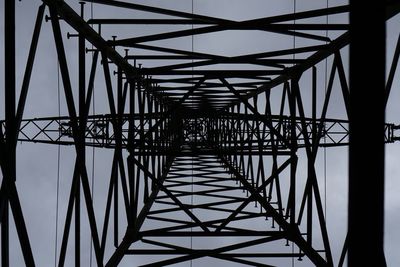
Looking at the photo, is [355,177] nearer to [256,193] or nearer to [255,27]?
[255,27]

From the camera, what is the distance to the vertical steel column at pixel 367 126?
1820 millimetres

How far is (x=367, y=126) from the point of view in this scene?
186 cm

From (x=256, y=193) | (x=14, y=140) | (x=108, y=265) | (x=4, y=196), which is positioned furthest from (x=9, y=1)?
(x=256, y=193)

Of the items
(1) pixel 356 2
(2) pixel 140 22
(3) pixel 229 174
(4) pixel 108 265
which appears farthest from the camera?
(3) pixel 229 174

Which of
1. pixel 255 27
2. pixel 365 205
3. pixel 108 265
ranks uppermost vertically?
pixel 255 27

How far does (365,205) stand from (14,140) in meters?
4.19

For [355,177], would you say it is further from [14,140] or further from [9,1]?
[9,1]

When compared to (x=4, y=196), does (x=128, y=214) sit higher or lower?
lower

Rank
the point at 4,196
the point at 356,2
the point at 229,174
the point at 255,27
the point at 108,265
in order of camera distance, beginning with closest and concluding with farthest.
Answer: the point at 356,2, the point at 4,196, the point at 108,265, the point at 255,27, the point at 229,174

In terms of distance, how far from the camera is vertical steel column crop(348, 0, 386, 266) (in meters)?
1.82

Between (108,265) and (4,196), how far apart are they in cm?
385

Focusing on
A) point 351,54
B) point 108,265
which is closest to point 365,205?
point 351,54

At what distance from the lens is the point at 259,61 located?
1105 cm

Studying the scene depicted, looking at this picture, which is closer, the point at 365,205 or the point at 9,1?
the point at 365,205
